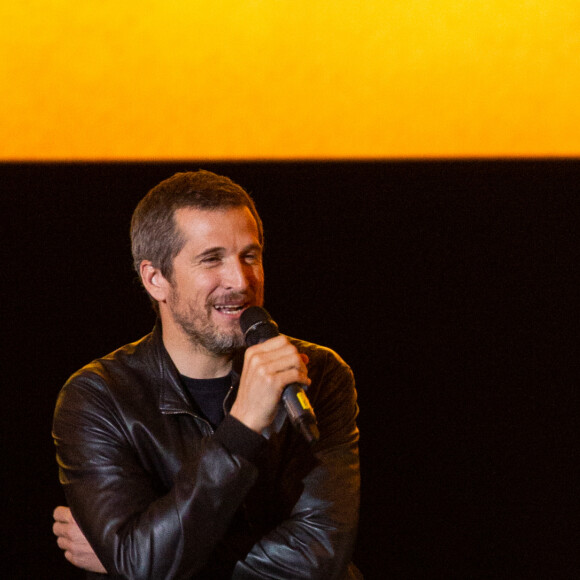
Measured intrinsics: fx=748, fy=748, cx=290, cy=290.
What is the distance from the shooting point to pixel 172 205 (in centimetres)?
180

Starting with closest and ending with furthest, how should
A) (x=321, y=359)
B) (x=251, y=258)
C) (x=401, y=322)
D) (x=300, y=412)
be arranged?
(x=300, y=412), (x=251, y=258), (x=321, y=359), (x=401, y=322)

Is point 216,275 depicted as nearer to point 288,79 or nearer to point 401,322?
point 401,322

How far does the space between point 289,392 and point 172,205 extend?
24.6 inches

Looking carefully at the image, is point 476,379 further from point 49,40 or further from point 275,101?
point 49,40

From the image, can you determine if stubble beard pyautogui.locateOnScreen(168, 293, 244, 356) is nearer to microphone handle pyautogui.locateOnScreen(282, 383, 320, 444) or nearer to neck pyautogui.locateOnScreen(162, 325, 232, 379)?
neck pyautogui.locateOnScreen(162, 325, 232, 379)

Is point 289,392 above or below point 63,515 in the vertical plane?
above

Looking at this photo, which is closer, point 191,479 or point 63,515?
point 191,479

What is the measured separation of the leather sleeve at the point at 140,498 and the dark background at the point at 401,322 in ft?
3.11

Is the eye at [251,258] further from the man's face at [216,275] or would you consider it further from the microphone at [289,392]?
the microphone at [289,392]

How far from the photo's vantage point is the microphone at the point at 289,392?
1.32 metres

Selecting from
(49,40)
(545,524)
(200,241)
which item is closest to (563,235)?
(545,524)

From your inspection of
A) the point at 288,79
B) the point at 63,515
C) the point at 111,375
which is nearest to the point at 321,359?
the point at 111,375

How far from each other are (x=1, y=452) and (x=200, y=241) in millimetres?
1317

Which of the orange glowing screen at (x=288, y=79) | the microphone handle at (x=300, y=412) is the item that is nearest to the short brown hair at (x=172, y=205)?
the microphone handle at (x=300, y=412)
